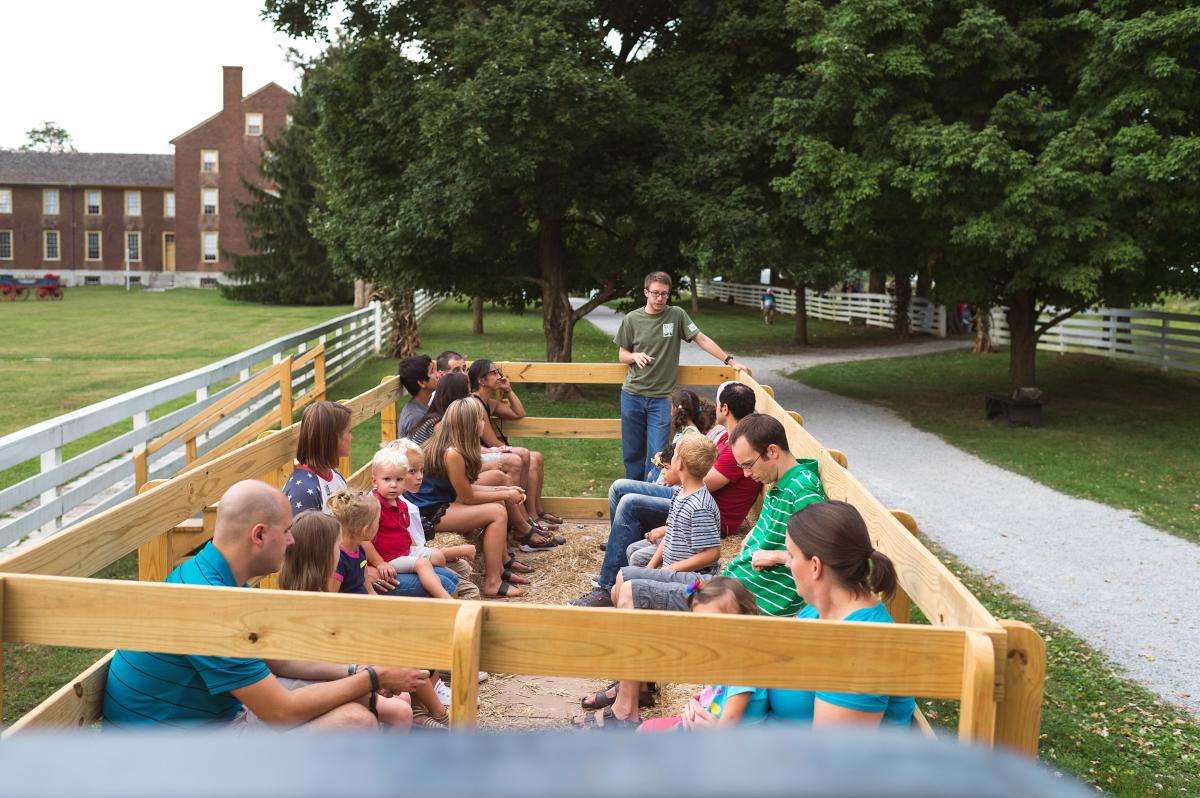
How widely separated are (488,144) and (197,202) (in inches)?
2237

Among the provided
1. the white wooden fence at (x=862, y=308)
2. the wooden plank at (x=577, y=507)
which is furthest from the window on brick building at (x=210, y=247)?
the wooden plank at (x=577, y=507)

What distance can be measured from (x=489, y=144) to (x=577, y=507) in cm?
845

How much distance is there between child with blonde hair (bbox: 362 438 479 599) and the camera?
20.0 ft

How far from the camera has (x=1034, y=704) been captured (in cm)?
290

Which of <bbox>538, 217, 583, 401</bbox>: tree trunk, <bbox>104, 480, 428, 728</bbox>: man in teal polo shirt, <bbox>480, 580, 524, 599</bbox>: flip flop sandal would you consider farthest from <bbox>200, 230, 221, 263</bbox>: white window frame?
<bbox>104, 480, 428, 728</bbox>: man in teal polo shirt

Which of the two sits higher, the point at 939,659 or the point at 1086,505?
the point at 939,659

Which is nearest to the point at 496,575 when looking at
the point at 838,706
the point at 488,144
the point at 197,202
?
the point at 838,706

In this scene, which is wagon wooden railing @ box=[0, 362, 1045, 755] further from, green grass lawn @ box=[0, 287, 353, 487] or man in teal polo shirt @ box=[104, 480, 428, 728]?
green grass lawn @ box=[0, 287, 353, 487]

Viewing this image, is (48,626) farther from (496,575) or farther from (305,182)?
(305,182)

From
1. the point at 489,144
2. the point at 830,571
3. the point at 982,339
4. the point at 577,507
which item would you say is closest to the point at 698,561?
the point at 830,571

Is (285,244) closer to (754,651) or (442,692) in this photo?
(442,692)

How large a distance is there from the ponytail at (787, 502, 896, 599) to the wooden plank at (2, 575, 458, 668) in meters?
1.30

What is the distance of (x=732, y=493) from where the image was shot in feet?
24.2

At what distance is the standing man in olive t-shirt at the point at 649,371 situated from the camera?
32.1 ft
